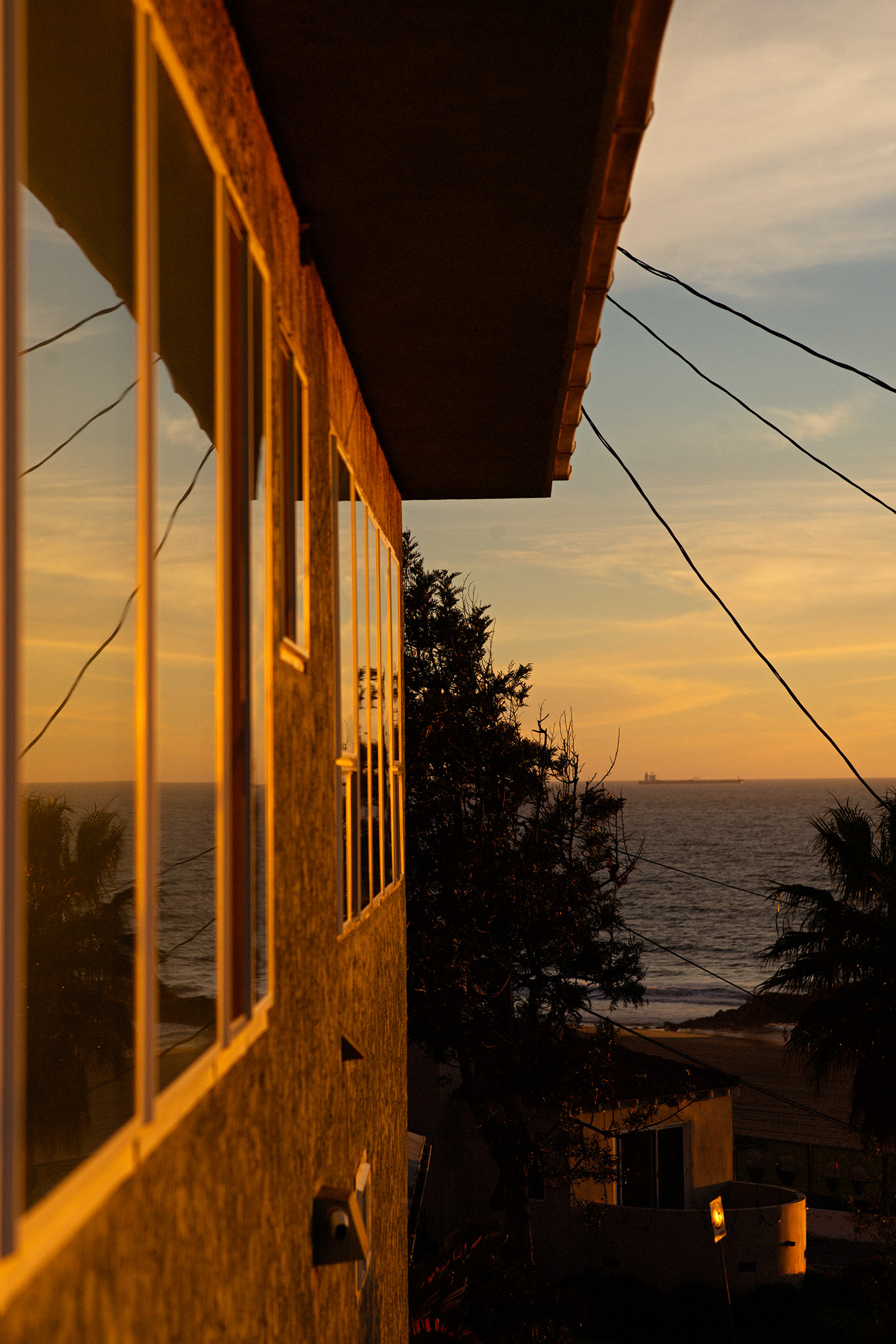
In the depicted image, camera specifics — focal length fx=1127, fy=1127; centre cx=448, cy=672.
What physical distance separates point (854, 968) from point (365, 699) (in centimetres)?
1481

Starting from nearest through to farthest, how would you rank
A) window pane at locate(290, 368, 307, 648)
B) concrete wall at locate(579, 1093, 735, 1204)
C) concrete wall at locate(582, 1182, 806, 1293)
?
1. window pane at locate(290, 368, 307, 648)
2. concrete wall at locate(582, 1182, 806, 1293)
3. concrete wall at locate(579, 1093, 735, 1204)

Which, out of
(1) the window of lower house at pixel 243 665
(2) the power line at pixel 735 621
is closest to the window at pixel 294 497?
(1) the window of lower house at pixel 243 665

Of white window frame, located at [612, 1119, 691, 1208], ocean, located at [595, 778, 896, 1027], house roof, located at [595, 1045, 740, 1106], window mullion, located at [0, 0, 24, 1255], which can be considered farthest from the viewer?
ocean, located at [595, 778, 896, 1027]

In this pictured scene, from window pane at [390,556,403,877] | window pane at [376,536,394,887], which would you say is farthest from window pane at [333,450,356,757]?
window pane at [390,556,403,877]

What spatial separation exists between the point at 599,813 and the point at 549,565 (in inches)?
1070

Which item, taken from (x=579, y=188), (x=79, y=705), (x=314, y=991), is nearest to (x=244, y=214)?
(x=579, y=188)

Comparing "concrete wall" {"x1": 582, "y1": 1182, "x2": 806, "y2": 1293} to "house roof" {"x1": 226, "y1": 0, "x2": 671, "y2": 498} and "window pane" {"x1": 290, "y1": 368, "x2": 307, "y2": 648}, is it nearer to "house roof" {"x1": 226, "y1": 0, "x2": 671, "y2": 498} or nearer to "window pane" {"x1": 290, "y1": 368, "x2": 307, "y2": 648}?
"house roof" {"x1": 226, "y1": 0, "x2": 671, "y2": 498}

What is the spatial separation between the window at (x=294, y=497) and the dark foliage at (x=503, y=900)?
1569 cm

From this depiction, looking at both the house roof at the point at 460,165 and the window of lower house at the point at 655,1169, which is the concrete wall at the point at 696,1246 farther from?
the house roof at the point at 460,165

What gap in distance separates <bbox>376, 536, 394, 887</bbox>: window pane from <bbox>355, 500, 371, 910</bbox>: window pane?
0.58m

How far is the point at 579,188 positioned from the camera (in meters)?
4.26

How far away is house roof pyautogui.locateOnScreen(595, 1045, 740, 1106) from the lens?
1989 cm

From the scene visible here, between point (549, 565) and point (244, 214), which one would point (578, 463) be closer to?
point (244, 214)

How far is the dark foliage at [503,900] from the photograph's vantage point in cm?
1878
